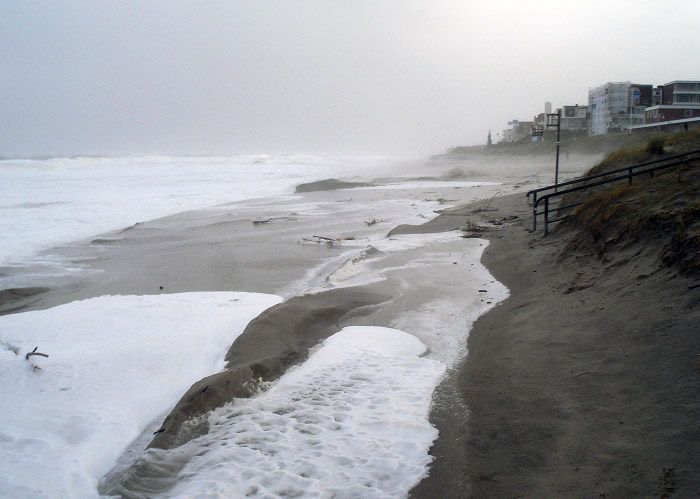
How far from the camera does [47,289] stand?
905cm

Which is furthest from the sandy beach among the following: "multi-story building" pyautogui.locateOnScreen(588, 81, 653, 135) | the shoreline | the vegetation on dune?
"multi-story building" pyautogui.locateOnScreen(588, 81, 653, 135)

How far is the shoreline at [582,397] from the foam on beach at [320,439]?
249 mm

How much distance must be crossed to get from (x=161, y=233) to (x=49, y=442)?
1176cm

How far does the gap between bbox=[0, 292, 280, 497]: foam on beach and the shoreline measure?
105 inches

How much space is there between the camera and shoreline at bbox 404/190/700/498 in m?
2.96

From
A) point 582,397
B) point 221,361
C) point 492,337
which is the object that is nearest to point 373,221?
point 492,337

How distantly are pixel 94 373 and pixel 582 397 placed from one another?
4.84 metres

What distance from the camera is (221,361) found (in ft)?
18.1

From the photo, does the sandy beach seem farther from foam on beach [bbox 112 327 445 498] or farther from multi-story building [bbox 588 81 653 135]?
multi-story building [bbox 588 81 653 135]

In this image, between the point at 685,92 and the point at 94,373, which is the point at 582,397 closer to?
the point at 94,373

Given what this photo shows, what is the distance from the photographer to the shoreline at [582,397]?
296cm

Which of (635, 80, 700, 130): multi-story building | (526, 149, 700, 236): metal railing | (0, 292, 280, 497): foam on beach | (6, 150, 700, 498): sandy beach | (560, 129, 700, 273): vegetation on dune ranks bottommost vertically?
(0, 292, 280, 497): foam on beach

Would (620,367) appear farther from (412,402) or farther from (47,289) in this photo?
(47,289)

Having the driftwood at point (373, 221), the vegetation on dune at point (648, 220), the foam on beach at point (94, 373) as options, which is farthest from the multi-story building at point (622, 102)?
the foam on beach at point (94, 373)
